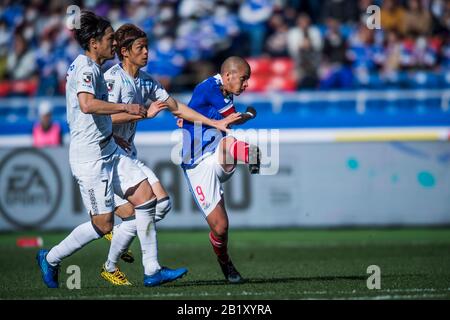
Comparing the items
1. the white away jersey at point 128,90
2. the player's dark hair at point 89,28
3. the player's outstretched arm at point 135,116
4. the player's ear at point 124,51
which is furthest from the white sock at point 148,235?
the player's dark hair at point 89,28

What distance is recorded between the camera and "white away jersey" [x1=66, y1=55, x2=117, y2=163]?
859cm

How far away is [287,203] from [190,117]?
24.6 feet

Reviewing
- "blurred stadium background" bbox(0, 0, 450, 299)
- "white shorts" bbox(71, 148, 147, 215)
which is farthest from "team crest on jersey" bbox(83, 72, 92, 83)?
"blurred stadium background" bbox(0, 0, 450, 299)

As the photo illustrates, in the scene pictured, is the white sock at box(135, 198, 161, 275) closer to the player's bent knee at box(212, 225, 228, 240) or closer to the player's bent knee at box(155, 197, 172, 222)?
the player's bent knee at box(155, 197, 172, 222)

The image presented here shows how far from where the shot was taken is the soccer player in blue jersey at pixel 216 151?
9.38 metres

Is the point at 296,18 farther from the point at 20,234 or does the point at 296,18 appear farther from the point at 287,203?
the point at 20,234

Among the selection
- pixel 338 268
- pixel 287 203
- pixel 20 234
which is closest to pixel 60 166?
pixel 20 234

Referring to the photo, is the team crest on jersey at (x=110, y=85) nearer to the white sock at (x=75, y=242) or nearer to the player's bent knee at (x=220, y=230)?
the white sock at (x=75, y=242)

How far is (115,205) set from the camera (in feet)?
31.0

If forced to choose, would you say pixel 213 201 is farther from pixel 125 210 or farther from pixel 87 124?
pixel 87 124

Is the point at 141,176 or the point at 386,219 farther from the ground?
the point at 141,176

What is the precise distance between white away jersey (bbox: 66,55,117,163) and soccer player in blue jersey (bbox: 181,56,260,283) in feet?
→ 3.32

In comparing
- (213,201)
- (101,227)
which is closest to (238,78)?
(213,201)

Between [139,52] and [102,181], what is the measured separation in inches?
54.0
